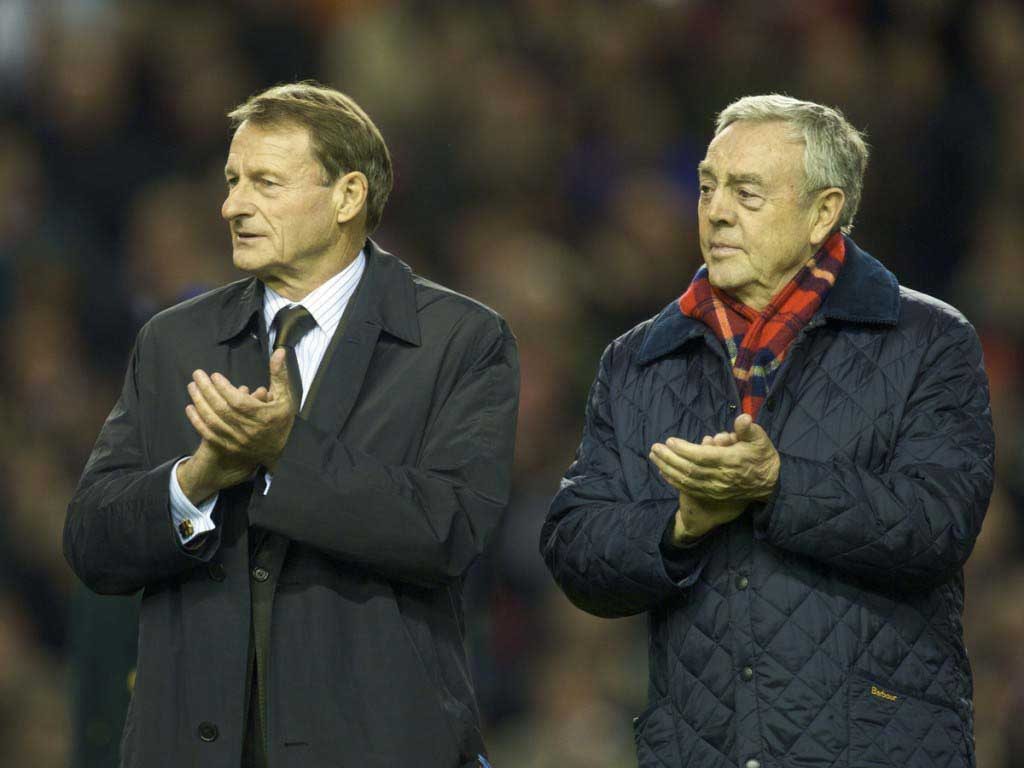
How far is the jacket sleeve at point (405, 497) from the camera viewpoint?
2.83 meters

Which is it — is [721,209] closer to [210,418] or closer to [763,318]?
[763,318]

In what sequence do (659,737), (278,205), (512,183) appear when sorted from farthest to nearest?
1. (512,183)
2. (278,205)
3. (659,737)

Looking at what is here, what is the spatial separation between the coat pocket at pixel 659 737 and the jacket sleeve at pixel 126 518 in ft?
2.42

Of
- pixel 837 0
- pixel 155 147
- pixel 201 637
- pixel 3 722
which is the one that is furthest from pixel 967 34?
pixel 201 637

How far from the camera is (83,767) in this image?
151 inches

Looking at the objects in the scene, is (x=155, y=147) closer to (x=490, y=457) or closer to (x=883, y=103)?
(x=883, y=103)

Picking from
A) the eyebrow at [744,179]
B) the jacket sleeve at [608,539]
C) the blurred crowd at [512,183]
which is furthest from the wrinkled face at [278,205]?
the blurred crowd at [512,183]

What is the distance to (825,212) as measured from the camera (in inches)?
126

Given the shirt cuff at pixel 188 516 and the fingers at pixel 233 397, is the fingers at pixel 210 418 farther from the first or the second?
the shirt cuff at pixel 188 516

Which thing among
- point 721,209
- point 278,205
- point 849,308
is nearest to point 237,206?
point 278,205

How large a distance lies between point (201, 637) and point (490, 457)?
1.72 feet

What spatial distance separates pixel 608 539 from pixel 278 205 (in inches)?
29.7

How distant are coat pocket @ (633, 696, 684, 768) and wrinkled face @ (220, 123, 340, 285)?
0.90 m

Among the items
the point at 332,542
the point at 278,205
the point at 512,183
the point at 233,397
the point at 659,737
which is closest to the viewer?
the point at 233,397
